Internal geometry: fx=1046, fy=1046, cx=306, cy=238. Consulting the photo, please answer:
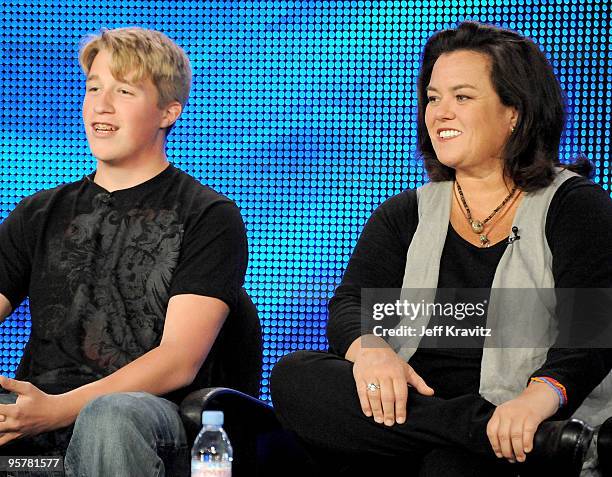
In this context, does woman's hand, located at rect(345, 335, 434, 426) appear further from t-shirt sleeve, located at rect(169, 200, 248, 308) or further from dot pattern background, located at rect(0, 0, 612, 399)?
dot pattern background, located at rect(0, 0, 612, 399)

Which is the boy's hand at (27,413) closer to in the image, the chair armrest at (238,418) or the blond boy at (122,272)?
the blond boy at (122,272)

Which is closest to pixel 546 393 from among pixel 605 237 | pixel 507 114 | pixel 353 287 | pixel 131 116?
pixel 605 237

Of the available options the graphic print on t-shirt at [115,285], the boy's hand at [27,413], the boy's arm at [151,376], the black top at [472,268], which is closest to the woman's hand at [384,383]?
the black top at [472,268]

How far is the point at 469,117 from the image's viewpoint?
9.23ft

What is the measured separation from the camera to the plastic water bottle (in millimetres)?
2268

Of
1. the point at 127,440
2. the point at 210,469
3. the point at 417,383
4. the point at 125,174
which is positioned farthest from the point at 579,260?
the point at 125,174

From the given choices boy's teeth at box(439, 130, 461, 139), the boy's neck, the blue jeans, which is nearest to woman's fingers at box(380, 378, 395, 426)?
the blue jeans

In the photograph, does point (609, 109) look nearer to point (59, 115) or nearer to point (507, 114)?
point (507, 114)

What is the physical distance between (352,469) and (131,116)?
116cm

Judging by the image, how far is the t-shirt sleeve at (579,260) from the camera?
2.43 meters

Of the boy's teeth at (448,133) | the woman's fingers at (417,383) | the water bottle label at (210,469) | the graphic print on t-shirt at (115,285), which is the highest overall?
the boy's teeth at (448,133)

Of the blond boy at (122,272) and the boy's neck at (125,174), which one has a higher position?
the boy's neck at (125,174)

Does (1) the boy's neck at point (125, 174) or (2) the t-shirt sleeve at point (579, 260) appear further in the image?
(1) the boy's neck at point (125, 174)

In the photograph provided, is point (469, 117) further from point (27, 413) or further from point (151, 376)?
point (27, 413)
